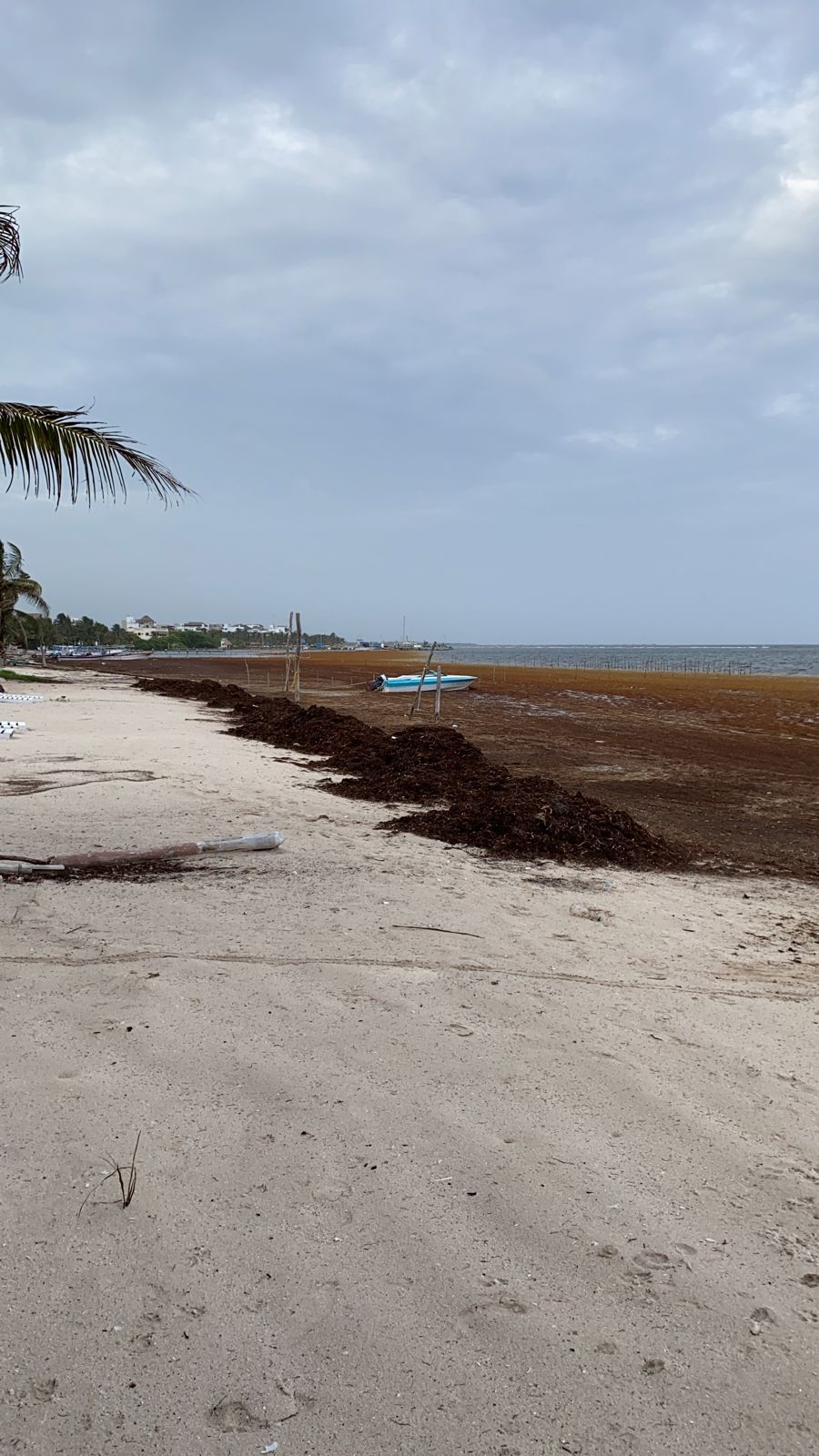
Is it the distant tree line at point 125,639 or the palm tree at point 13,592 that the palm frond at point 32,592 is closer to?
the palm tree at point 13,592

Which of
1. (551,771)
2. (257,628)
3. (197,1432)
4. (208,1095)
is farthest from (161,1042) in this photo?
(257,628)

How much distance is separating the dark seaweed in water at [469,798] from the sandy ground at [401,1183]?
6.34 feet

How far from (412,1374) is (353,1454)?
213 millimetres

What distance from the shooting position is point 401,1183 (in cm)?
238

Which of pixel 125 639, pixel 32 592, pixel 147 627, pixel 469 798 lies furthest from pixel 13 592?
pixel 147 627

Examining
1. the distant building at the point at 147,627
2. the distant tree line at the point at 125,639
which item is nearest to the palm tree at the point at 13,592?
the distant tree line at the point at 125,639

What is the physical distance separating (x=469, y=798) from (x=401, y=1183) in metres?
5.91

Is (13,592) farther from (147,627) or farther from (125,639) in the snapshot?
(147,627)

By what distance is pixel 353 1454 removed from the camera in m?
1.61

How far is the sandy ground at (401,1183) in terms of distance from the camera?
1.73m

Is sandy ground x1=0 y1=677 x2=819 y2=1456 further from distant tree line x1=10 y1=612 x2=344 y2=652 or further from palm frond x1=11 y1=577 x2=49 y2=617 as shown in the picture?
distant tree line x1=10 y1=612 x2=344 y2=652

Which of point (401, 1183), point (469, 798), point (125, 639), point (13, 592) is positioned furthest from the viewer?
point (125, 639)

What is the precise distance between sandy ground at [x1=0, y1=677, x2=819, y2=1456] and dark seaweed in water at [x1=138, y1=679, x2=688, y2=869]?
1.93 metres

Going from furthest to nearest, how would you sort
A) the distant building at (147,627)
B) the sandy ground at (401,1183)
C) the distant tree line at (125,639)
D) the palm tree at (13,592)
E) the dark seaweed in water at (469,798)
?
the distant building at (147,627), the distant tree line at (125,639), the palm tree at (13,592), the dark seaweed in water at (469,798), the sandy ground at (401,1183)
